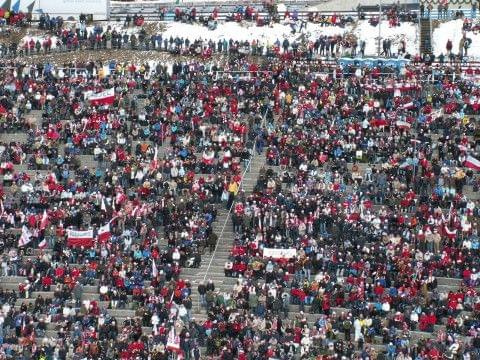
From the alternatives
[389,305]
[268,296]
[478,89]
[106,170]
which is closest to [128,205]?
[106,170]

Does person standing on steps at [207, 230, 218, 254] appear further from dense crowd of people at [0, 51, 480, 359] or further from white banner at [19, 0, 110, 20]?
white banner at [19, 0, 110, 20]

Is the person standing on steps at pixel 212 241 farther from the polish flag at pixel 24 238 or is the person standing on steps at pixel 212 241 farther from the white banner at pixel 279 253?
the polish flag at pixel 24 238

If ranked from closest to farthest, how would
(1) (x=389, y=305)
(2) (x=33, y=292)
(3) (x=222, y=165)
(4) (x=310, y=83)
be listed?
(1) (x=389, y=305), (2) (x=33, y=292), (3) (x=222, y=165), (4) (x=310, y=83)

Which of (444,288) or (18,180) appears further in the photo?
(18,180)

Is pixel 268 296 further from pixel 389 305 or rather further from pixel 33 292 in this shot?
pixel 33 292

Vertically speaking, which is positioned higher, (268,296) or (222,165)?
(222,165)

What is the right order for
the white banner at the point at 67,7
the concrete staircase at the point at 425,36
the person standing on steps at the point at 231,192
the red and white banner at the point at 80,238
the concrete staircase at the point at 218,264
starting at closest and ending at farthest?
the concrete staircase at the point at 218,264
the red and white banner at the point at 80,238
the person standing on steps at the point at 231,192
the concrete staircase at the point at 425,36
the white banner at the point at 67,7

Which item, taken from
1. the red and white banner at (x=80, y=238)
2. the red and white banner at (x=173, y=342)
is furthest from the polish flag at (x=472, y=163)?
the red and white banner at (x=80, y=238)
